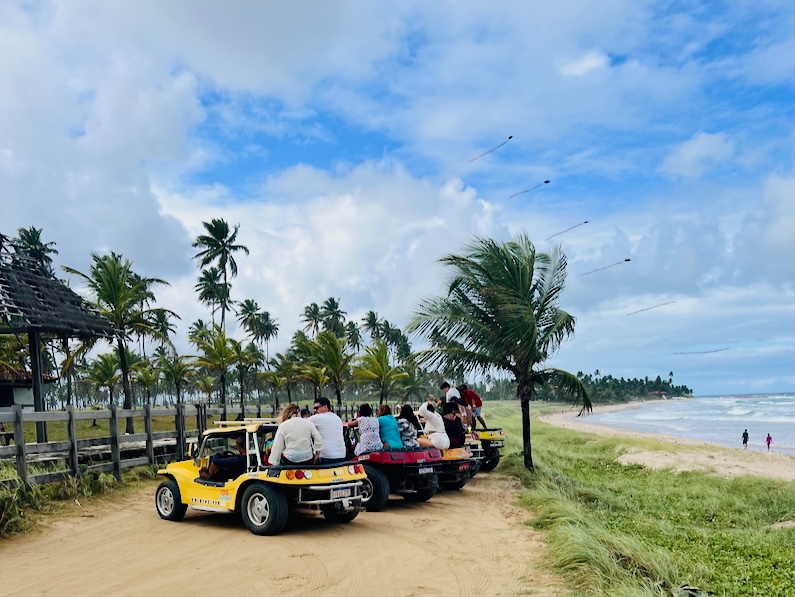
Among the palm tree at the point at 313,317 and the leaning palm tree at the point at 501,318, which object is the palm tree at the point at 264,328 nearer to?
the palm tree at the point at 313,317

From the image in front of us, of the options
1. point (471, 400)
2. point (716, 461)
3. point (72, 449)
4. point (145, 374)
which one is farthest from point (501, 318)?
point (145, 374)

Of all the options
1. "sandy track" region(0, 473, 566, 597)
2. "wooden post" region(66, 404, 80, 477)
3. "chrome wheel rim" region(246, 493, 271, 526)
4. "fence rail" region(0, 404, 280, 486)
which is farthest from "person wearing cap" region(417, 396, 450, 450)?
"wooden post" region(66, 404, 80, 477)

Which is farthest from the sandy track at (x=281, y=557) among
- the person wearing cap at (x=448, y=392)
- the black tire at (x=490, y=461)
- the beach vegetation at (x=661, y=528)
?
the black tire at (x=490, y=461)

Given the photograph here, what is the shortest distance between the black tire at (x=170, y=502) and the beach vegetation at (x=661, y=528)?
17.5 ft

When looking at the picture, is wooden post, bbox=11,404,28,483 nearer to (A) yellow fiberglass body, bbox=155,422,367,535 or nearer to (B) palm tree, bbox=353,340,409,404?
(A) yellow fiberglass body, bbox=155,422,367,535

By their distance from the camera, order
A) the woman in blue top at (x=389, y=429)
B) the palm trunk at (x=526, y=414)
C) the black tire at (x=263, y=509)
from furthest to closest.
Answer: the palm trunk at (x=526, y=414) < the woman in blue top at (x=389, y=429) < the black tire at (x=263, y=509)

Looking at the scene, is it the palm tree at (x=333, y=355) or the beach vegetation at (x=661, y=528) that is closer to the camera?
the beach vegetation at (x=661, y=528)

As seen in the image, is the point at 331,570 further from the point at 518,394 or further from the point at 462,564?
the point at 518,394

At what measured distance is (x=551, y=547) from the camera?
8.77 m

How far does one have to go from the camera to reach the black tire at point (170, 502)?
10.2m

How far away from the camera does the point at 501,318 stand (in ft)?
57.2

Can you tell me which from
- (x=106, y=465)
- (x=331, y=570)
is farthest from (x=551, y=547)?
(x=106, y=465)

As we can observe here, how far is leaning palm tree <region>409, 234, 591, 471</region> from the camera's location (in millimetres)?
17406

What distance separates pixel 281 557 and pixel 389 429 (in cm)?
430
